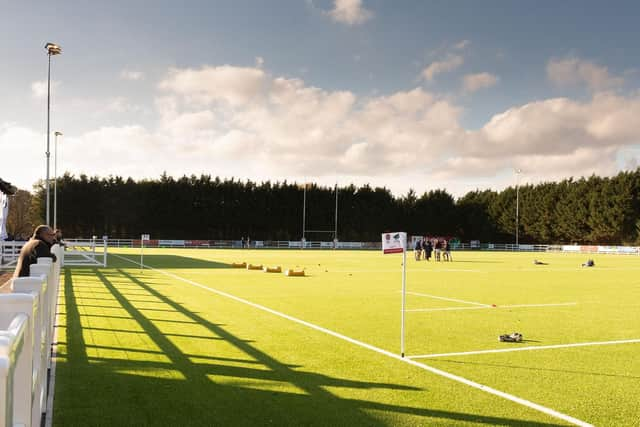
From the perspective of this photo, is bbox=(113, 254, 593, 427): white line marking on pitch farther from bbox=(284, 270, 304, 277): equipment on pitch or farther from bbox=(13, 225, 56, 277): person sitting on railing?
bbox=(284, 270, 304, 277): equipment on pitch

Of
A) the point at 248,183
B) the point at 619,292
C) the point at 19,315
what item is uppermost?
the point at 248,183

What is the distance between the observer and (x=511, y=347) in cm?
919

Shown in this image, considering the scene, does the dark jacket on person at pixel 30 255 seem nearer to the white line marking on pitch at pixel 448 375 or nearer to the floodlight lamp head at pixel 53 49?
the white line marking on pitch at pixel 448 375

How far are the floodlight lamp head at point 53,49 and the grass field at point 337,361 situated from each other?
65.2 ft

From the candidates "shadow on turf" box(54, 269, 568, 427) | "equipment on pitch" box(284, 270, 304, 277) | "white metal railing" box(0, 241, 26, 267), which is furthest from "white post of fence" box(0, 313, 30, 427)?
"white metal railing" box(0, 241, 26, 267)

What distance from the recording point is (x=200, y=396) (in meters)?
6.16

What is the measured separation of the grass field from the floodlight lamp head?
19884 millimetres

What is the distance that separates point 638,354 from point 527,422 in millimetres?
4426

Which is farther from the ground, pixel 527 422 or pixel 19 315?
pixel 19 315

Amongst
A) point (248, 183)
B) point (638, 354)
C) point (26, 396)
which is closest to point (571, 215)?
point (248, 183)

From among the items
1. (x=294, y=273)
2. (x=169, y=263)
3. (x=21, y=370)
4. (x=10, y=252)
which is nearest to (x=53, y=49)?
(x=10, y=252)

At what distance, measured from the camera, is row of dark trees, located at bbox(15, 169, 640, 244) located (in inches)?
3369

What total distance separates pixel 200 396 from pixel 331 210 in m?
91.8

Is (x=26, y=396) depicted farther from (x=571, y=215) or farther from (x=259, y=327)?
(x=571, y=215)
